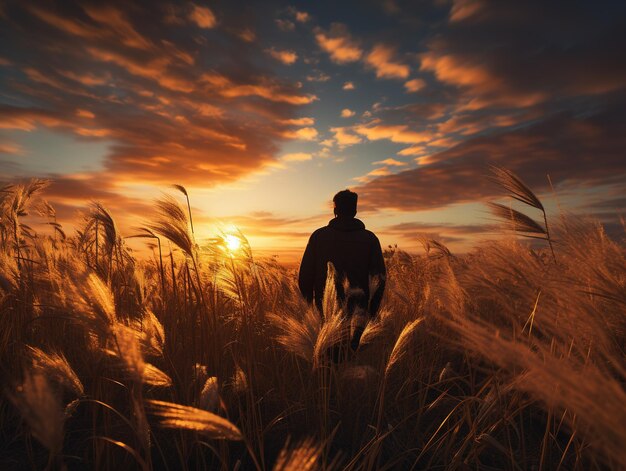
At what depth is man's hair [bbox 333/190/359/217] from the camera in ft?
13.7

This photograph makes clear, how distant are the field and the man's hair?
104 centimetres

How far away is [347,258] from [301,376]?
1988 millimetres

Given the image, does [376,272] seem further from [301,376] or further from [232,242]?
[301,376]

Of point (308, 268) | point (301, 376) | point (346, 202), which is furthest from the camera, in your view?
point (308, 268)

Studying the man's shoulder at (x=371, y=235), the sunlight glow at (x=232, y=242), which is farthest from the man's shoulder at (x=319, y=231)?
the sunlight glow at (x=232, y=242)

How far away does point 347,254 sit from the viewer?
4184 mm

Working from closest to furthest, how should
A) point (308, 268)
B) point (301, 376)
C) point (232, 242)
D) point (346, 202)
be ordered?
point (301, 376), point (232, 242), point (346, 202), point (308, 268)

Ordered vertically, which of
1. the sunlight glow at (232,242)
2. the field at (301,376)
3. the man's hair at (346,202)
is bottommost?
the field at (301,376)

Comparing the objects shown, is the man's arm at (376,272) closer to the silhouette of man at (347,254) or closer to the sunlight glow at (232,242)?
the silhouette of man at (347,254)

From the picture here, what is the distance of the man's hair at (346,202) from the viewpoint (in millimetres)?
4168

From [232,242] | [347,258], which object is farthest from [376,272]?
[232,242]

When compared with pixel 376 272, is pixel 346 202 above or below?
above

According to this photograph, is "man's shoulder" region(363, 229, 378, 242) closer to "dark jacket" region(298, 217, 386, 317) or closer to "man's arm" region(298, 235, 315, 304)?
"dark jacket" region(298, 217, 386, 317)

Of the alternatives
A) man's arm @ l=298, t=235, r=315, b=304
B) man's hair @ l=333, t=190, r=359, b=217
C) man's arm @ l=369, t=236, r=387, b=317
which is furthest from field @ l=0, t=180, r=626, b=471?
man's hair @ l=333, t=190, r=359, b=217
